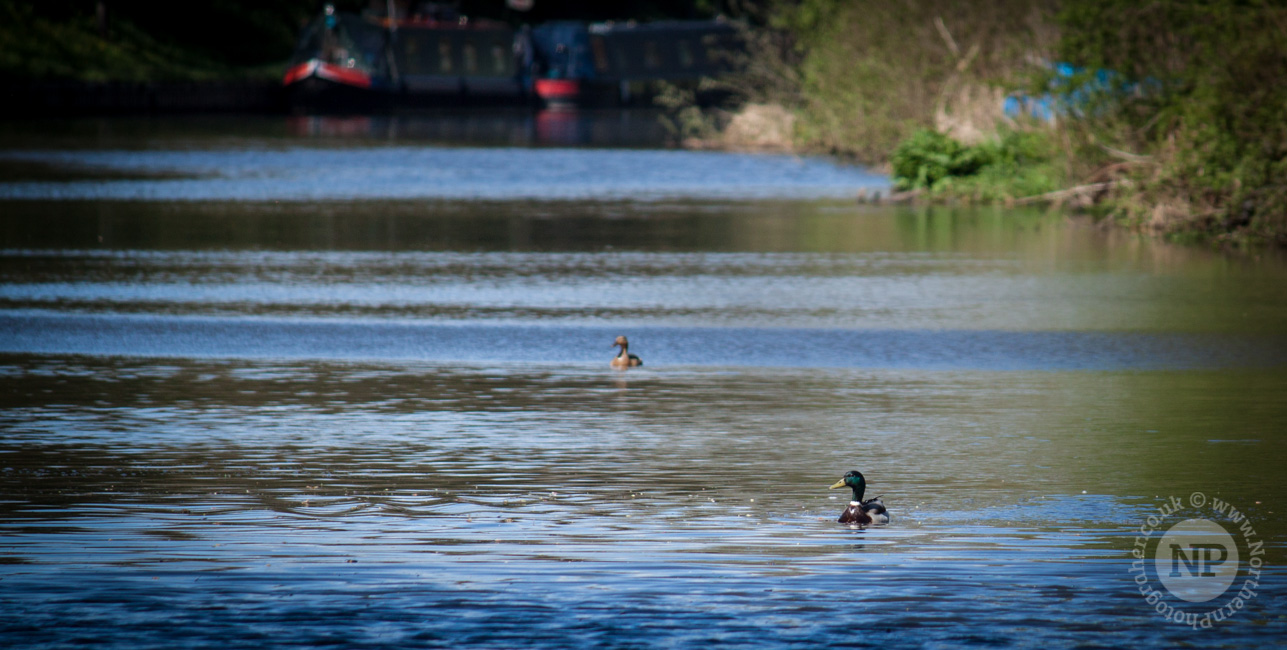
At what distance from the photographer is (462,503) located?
8.70 m

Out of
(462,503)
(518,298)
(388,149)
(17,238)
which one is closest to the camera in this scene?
(462,503)

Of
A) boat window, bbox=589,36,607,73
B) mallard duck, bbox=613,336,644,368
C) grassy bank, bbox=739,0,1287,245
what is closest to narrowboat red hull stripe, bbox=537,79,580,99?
boat window, bbox=589,36,607,73

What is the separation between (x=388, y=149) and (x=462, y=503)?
36057 millimetres

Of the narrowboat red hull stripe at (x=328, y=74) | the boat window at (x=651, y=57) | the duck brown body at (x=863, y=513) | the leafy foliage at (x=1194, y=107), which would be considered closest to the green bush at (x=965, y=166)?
the leafy foliage at (x=1194, y=107)

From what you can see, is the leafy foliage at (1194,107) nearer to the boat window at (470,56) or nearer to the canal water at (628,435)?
the canal water at (628,435)

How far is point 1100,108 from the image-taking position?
81.5 ft

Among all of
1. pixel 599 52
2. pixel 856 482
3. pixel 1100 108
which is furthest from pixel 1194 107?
pixel 599 52

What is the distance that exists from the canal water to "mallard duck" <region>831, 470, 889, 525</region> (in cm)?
8

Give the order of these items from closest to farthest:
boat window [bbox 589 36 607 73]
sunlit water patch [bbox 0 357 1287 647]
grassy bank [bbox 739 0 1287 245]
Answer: sunlit water patch [bbox 0 357 1287 647] < grassy bank [bbox 739 0 1287 245] < boat window [bbox 589 36 607 73]

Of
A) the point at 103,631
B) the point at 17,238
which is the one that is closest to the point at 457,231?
the point at 17,238

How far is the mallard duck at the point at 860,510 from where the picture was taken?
26.7ft

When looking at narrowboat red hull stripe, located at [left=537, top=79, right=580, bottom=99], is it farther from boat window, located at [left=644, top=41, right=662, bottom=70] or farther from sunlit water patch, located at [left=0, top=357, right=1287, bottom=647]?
sunlit water patch, located at [left=0, top=357, right=1287, bottom=647]

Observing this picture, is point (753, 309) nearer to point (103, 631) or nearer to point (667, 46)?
point (103, 631)

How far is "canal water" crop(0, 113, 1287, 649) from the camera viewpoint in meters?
6.94
